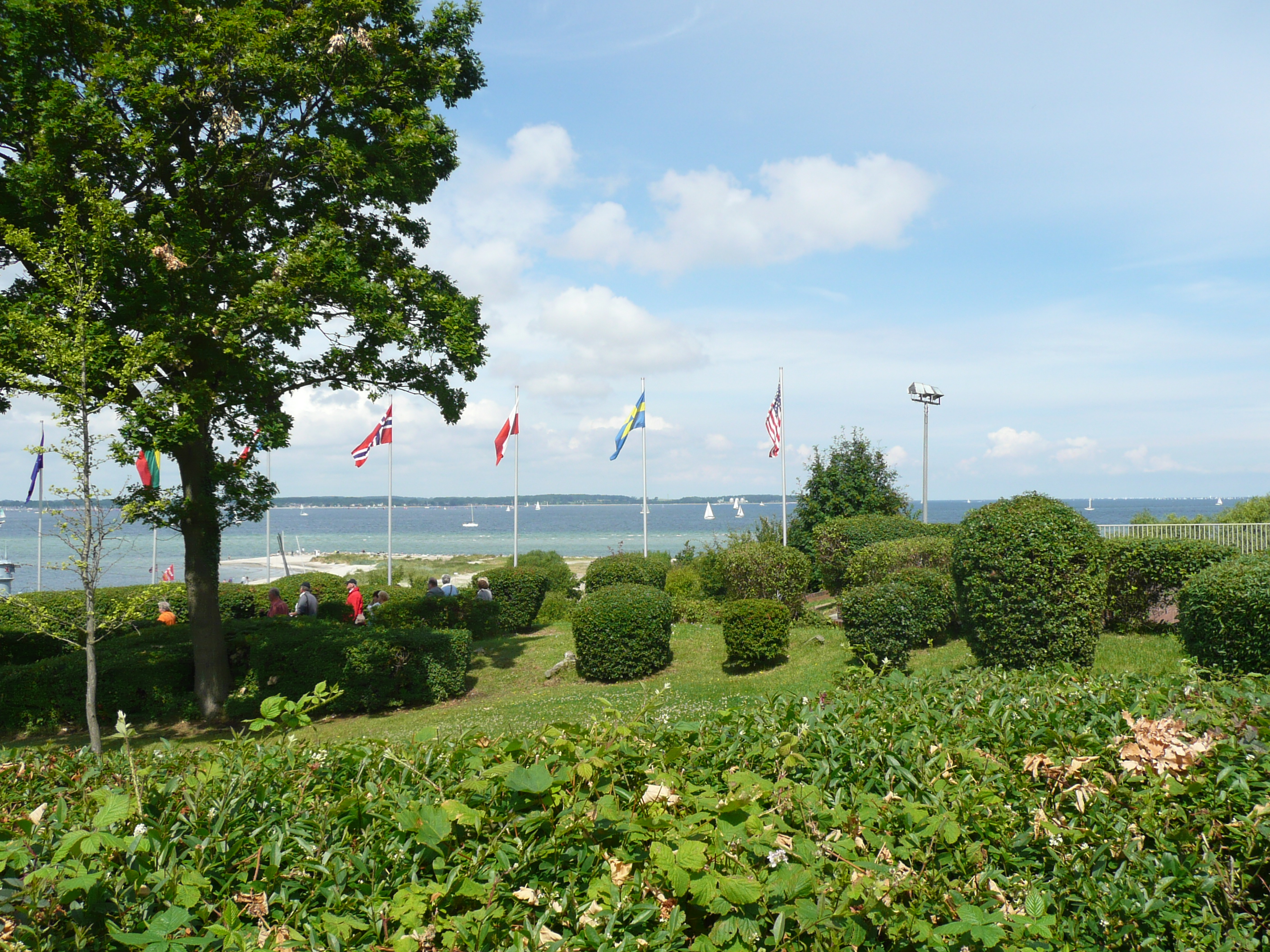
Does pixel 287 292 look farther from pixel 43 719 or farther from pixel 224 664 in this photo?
pixel 43 719

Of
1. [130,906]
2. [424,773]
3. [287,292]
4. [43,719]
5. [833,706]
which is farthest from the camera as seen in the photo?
[43,719]

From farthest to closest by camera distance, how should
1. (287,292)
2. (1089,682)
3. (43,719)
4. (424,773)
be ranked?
(43,719) < (287,292) < (1089,682) < (424,773)

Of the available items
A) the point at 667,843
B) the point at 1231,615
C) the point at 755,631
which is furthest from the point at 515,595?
the point at 667,843

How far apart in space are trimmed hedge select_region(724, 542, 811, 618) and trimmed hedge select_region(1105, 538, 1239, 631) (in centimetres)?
583

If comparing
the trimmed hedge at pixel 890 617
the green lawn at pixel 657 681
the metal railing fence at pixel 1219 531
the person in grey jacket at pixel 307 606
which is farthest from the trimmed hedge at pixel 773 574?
the metal railing fence at pixel 1219 531

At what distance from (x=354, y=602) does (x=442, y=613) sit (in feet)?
7.37

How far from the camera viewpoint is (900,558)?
1433cm

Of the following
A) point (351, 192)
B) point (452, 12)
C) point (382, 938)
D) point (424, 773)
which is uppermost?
point (452, 12)

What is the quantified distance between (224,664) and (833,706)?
11.0 meters

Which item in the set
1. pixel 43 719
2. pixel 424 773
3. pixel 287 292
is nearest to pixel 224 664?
pixel 43 719

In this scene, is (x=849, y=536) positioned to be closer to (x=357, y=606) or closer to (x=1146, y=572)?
(x=1146, y=572)

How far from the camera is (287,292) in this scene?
973 cm

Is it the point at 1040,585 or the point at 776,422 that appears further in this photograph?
the point at 776,422

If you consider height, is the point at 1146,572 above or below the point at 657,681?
above
